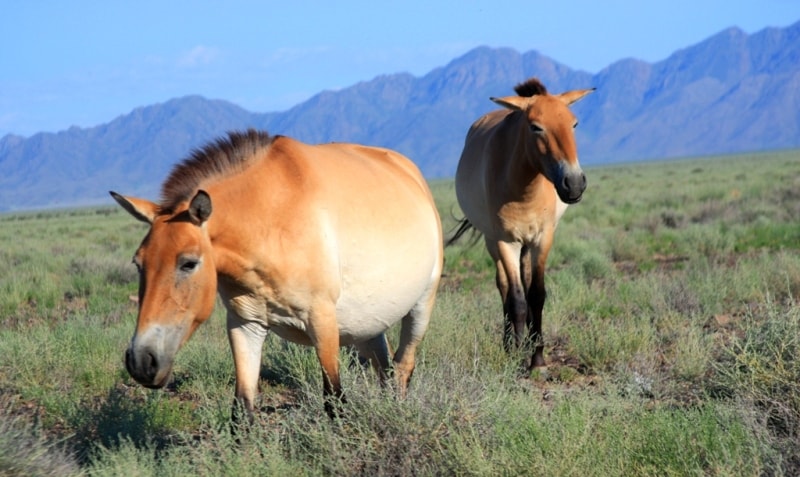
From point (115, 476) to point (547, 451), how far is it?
6.59 ft

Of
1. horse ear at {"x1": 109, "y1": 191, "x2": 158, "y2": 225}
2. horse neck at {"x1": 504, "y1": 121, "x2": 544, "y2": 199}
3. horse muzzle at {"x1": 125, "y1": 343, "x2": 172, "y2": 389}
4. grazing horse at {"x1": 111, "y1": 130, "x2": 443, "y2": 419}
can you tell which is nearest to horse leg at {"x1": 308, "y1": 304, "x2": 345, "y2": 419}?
grazing horse at {"x1": 111, "y1": 130, "x2": 443, "y2": 419}

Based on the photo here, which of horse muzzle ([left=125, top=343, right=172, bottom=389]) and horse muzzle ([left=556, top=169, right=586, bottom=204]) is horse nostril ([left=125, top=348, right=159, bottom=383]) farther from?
horse muzzle ([left=556, top=169, right=586, bottom=204])

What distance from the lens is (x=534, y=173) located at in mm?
7449

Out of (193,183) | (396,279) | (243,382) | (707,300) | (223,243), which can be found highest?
(193,183)

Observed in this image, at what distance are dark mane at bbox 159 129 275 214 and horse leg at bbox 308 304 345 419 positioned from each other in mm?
882

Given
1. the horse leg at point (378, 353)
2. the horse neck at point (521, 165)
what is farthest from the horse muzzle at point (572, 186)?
the horse leg at point (378, 353)

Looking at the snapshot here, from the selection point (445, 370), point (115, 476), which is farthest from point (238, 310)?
point (445, 370)

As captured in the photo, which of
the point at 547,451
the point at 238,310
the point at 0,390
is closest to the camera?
the point at 547,451

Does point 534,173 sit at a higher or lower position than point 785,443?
higher

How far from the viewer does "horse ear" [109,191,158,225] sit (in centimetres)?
424

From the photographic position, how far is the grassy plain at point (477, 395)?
161 inches

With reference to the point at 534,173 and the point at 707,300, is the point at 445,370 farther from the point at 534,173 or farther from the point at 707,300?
the point at 707,300

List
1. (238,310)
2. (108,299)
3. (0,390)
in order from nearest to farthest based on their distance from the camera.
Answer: (238,310)
(0,390)
(108,299)

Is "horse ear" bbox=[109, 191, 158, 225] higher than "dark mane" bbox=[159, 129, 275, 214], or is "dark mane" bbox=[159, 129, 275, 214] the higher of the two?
"dark mane" bbox=[159, 129, 275, 214]
